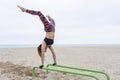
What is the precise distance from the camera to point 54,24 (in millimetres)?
10703

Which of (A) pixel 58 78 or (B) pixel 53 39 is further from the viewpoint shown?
(A) pixel 58 78

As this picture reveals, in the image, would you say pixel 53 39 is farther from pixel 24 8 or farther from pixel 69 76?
pixel 69 76

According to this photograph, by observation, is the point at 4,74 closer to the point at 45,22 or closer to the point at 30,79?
the point at 30,79

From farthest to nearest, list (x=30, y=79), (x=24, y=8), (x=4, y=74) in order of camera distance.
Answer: (x=4, y=74) → (x=30, y=79) → (x=24, y=8)

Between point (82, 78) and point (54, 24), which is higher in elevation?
point (54, 24)

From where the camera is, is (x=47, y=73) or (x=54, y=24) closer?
(x=54, y=24)

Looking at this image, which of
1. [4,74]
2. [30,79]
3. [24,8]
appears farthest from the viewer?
[4,74]

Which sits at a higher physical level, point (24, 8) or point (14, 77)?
point (24, 8)

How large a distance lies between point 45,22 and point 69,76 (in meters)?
2.82

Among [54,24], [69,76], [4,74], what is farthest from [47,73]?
[54,24]

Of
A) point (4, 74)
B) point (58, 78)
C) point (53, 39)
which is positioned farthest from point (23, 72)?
point (53, 39)

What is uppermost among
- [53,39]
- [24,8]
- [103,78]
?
[24,8]

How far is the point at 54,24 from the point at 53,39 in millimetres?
508

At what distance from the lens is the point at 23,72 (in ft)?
A: 40.7
